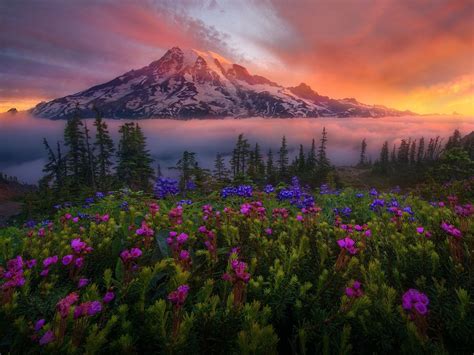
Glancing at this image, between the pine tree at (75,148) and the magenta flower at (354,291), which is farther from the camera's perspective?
the pine tree at (75,148)

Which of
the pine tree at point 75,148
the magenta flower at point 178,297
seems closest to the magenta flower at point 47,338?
the magenta flower at point 178,297

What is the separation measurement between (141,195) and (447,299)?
7.75 meters

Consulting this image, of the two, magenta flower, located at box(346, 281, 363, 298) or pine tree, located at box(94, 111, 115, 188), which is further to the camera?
pine tree, located at box(94, 111, 115, 188)

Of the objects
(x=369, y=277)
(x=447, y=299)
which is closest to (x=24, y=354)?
(x=369, y=277)

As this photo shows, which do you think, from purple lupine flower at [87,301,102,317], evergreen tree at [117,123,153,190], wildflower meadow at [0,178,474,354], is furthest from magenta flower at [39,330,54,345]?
evergreen tree at [117,123,153,190]

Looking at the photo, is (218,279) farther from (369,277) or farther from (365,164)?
(365,164)

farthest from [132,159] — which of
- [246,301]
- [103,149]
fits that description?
[246,301]

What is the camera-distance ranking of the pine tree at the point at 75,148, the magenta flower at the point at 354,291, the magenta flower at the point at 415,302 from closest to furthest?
the magenta flower at the point at 415,302 → the magenta flower at the point at 354,291 → the pine tree at the point at 75,148

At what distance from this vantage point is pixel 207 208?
4238 millimetres

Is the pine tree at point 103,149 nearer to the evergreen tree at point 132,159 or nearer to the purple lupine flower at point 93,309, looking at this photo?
the evergreen tree at point 132,159

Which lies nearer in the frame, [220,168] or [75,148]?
[75,148]

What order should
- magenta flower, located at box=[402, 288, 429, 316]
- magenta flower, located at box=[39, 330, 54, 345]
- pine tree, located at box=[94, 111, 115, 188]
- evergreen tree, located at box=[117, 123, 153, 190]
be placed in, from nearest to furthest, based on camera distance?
magenta flower, located at box=[39, 330, 54, 345] → magenta flower, located at box=[402, 288, 429, 316] → evergreen tree, located at box=[117, 123, 153, 190] → pine tree, located at box=[94, 111, 115, 188]

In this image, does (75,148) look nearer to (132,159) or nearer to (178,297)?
(132,159)

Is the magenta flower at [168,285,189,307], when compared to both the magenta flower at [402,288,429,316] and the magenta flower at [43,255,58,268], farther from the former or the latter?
the magenta flower at [43,255,58,268]
